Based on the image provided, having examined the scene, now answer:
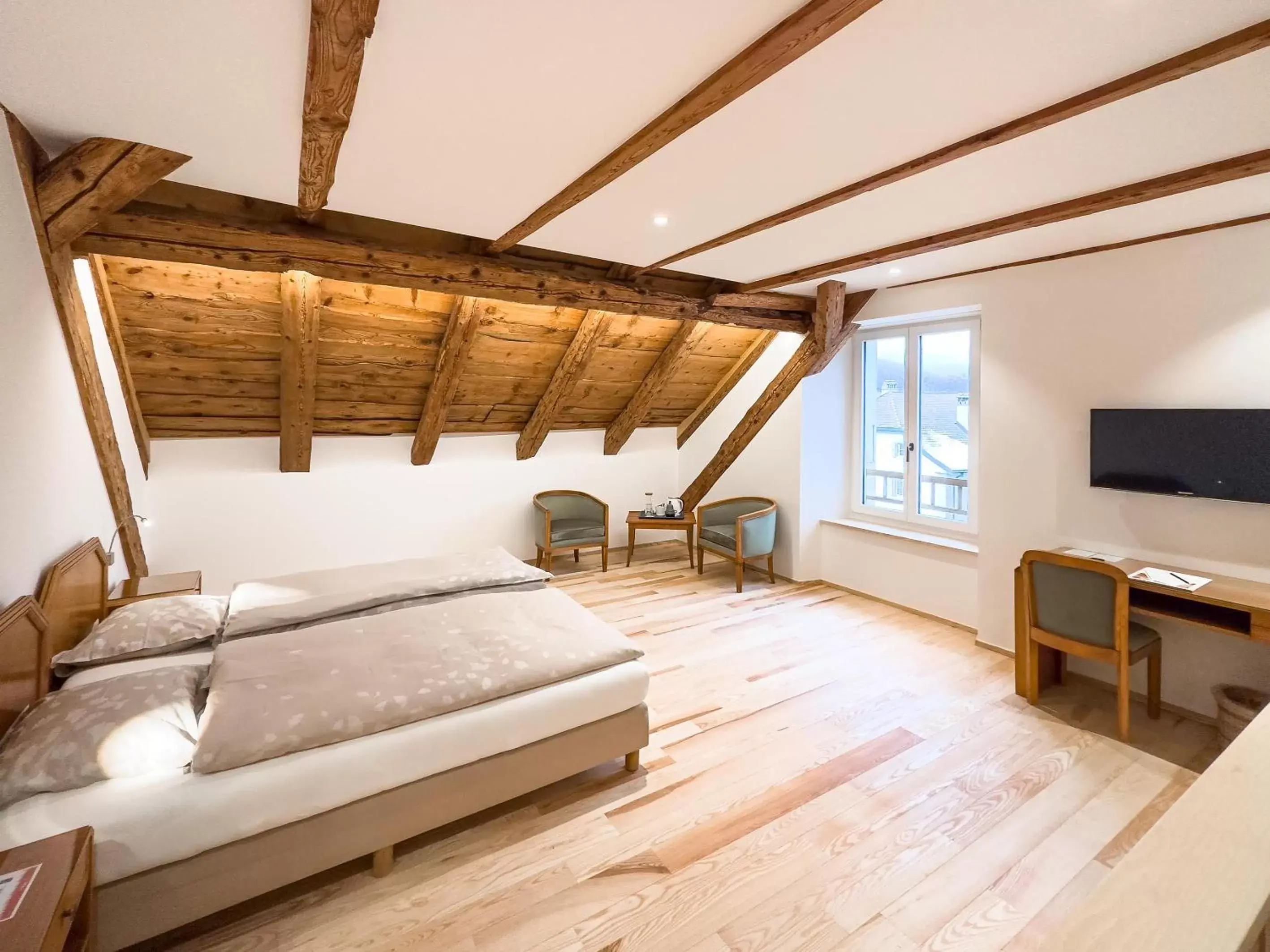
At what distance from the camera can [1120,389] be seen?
3070mm

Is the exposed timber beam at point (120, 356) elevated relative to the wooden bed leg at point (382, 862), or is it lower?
elevated

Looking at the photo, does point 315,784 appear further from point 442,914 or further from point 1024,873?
point 1024,873

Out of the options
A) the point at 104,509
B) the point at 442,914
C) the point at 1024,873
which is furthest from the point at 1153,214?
the point at 104,509

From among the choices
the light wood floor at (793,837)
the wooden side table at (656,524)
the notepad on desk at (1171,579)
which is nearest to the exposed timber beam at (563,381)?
the wooden side table at (656,524)

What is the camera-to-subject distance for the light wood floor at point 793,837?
69.4 inches

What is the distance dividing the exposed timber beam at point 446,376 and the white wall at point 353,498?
26 cm

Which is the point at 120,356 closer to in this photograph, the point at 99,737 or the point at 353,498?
the point at 353,498

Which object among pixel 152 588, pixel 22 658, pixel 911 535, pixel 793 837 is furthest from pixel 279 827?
pixel 911 535

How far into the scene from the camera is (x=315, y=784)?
5.89 ft

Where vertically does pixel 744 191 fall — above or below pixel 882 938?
above

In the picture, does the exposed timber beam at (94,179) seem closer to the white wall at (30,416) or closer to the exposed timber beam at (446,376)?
the white wall at (30,416)

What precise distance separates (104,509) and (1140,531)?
18.4 feet

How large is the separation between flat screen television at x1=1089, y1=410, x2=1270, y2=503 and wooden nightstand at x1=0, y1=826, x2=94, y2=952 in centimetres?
430

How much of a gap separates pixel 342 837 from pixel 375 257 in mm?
2757
